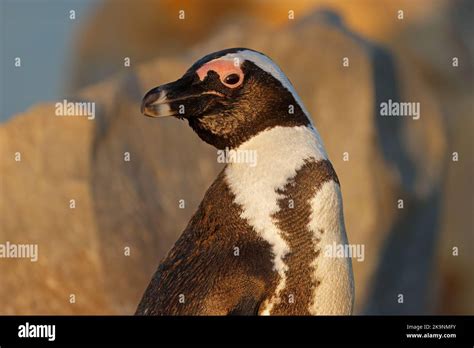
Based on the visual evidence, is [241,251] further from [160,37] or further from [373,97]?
[160,37]

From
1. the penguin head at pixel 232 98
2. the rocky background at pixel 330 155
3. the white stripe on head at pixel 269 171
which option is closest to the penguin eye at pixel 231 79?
the penguin head at pixel 232 98

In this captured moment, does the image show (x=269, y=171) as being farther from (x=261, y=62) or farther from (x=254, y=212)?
Answer: (x=261, y=62)

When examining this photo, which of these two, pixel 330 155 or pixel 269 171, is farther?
Result: pixel 330 155

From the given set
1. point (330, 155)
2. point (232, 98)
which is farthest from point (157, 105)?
point (330, 155)

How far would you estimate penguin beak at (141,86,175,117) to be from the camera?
2779 millimetres

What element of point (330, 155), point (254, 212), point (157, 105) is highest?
point (330, 155)

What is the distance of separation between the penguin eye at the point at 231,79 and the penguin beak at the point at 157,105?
139 millimetres

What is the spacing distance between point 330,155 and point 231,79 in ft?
9.81

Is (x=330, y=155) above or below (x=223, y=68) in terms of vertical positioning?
above

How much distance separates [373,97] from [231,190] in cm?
324

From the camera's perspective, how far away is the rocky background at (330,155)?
4.84 meters

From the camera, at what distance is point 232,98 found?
2.79 metres
